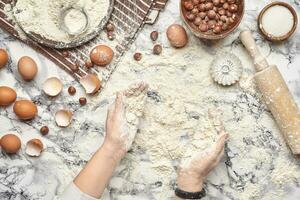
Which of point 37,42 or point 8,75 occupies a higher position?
point 37,42

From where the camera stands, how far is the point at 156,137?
5.32 ft

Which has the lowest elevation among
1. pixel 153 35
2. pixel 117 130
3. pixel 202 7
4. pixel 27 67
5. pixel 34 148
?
pixel 34 148

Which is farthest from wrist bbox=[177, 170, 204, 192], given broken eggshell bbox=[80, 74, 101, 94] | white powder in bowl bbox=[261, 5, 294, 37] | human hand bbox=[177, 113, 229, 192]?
white powder in bowl bbox=[261, 5, 294, 37]

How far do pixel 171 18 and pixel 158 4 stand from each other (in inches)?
2.2

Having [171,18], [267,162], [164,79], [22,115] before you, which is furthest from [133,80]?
[267,162]

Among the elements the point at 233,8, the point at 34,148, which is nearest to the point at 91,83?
the point at 34,148

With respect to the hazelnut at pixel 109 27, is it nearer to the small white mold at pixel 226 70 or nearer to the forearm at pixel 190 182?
the small white mold at pixel 226 70

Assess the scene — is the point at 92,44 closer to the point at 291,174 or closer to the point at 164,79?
the point at 164,79

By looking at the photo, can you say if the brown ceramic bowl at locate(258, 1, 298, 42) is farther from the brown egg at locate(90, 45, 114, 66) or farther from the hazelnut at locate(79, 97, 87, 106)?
the hazelnut at locate(79, 97, 87, 106)

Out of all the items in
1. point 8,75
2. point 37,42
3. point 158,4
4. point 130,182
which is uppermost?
point 158,4

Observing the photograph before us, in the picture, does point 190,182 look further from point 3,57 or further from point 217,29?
point 3,57

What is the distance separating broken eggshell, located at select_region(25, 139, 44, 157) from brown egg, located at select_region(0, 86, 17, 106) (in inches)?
5.3

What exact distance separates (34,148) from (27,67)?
0.79ft

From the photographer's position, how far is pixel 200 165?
1558 mm
